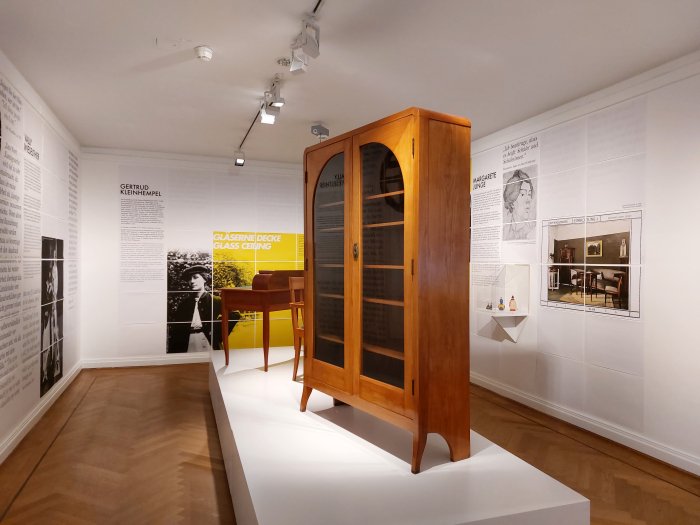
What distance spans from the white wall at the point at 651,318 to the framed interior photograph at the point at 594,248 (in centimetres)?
27

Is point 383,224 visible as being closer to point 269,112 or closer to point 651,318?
point 269,112

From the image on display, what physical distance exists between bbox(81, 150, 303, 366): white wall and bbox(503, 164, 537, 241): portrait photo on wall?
3400mm

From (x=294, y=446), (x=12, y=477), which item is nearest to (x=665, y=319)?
(x=294, y=446)

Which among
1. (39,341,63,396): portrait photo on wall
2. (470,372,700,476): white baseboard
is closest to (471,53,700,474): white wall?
(470,372,700,476): white baseboard

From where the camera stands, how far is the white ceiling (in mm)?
2717

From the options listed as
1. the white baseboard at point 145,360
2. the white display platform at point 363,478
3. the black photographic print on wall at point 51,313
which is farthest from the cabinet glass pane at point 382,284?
the white baseboard at point 145,360

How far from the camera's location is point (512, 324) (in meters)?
4.68

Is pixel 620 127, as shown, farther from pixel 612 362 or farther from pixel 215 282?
pixel 215 282

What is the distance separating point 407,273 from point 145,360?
16.4 ft

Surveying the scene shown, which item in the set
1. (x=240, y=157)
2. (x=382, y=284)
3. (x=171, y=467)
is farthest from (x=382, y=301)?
(x=240, y=157)

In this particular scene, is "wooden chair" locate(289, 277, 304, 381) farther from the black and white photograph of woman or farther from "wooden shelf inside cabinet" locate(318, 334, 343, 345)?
the black and white photograph of woman

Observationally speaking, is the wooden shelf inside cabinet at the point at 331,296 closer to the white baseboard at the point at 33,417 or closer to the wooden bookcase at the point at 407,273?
the wooden bookcase at the point at 407,273

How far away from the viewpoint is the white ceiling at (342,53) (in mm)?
2717

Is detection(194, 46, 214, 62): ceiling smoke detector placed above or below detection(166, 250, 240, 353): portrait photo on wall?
above
